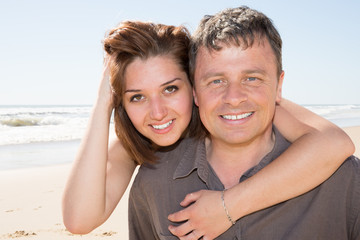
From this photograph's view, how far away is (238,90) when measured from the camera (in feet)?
7.54

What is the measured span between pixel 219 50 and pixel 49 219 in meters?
4.15

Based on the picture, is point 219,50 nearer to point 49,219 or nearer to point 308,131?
point 308,131

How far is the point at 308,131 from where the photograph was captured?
94.6 inches

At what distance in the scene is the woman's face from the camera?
270 centimetres

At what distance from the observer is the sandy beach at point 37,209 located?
480cm

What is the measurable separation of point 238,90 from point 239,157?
55 centimetres

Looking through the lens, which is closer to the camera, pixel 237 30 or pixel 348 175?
pixel 348 175

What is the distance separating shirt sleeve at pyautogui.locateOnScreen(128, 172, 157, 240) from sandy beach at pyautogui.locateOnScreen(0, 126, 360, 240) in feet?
6.04

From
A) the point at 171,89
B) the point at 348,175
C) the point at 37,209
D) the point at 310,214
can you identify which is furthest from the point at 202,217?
the point at 37,209

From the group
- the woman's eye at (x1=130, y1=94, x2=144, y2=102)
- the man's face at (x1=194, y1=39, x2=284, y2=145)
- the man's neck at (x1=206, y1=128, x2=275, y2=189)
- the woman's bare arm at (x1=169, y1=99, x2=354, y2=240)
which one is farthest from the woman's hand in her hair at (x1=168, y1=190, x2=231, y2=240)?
the woman's eye at (x1=130, y1=94, x2=144, y2=102)

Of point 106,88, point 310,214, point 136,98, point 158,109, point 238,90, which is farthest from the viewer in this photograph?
point 106,88

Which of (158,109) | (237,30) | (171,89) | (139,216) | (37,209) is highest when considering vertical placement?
(237,30)

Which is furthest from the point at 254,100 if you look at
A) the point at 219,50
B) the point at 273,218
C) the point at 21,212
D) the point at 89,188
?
the point at 21,212

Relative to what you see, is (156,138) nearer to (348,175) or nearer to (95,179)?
(95,179)
